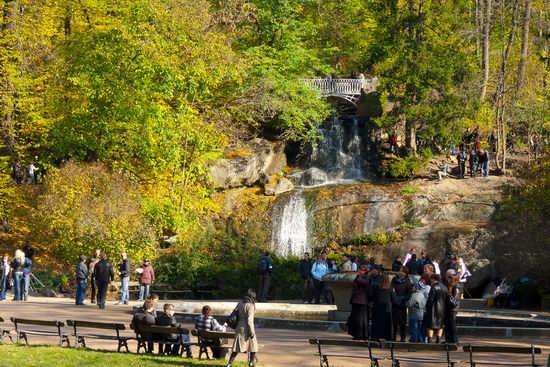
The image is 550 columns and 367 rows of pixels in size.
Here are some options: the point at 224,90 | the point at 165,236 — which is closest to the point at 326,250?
the point at 165,236

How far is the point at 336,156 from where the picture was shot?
4866 cm

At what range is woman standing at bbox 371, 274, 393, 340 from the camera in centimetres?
2183

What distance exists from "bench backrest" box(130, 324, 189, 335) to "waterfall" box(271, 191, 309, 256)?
21735mm

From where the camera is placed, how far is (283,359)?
20109 millimetres

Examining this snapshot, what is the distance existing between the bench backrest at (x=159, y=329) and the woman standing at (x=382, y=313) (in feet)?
13.7

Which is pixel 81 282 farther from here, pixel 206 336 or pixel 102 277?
pixel 206 336

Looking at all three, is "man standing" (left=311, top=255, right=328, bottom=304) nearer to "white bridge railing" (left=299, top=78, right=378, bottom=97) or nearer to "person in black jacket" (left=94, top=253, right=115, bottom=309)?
"person in black jacket" (left=94, top=253, right=115, bottom=309)

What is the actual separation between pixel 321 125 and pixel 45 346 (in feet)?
99.6

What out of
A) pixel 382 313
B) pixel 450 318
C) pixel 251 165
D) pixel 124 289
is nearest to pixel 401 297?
pixel 382 313

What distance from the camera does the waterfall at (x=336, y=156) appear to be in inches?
1879

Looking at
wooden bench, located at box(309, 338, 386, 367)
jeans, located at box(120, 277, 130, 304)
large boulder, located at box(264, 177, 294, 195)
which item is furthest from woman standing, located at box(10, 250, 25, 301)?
wooden bench, located at box(309, 338, 386, 367)

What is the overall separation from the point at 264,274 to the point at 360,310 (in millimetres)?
13135

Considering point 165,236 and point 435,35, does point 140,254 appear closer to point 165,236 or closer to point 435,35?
point 165,236

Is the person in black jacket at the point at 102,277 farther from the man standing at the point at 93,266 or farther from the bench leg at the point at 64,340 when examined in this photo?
the bench leg at the point at 64,340
